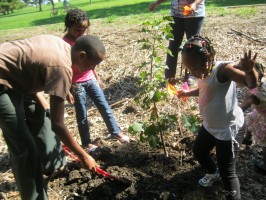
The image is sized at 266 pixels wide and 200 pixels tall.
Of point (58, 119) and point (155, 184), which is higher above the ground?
point (58, 119)

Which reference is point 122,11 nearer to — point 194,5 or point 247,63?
point 194,5

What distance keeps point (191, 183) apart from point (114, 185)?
70 centimetres

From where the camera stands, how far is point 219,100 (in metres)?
2.14

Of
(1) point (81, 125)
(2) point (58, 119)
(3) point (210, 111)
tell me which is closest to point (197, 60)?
(3) point (210, 111)

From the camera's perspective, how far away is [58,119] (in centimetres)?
196

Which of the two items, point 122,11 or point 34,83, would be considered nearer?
point 34,83

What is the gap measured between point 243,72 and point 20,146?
5.27 ft

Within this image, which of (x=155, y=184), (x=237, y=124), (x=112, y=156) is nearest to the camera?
(x=237, y=124)

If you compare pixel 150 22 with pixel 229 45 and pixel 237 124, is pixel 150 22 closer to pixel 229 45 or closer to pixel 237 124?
pixel 237 124

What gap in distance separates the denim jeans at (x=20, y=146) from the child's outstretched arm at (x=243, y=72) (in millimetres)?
1454

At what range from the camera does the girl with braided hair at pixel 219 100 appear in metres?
2.03

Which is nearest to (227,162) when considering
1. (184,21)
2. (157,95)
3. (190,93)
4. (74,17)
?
(190,93)

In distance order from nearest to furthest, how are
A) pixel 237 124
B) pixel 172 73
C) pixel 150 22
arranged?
pixel 237 124 → pixel 150 22 → pixel 172 73

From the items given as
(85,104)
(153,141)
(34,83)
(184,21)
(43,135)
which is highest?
→ (184,21)
